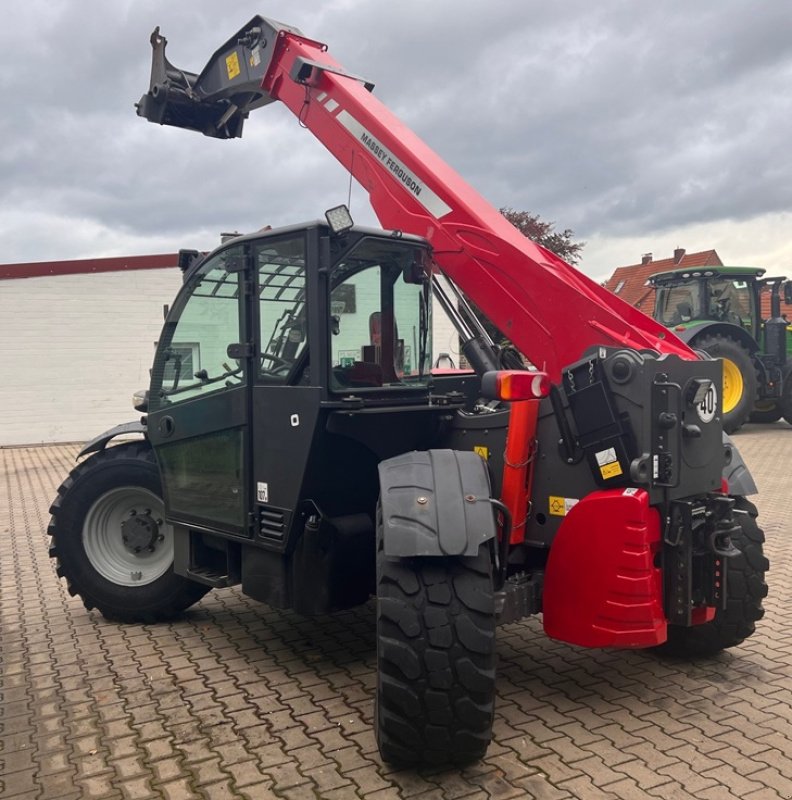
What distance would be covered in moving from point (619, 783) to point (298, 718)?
4.76 ft

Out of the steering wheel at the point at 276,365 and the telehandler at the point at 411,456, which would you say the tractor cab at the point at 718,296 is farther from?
the steering wheel at the point at 276,365

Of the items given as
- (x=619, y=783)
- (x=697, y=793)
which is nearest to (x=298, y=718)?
(x=619, y=783)

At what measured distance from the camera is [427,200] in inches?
167

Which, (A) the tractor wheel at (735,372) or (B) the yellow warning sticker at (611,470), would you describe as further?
(A) the tractor wheel at (735,372)

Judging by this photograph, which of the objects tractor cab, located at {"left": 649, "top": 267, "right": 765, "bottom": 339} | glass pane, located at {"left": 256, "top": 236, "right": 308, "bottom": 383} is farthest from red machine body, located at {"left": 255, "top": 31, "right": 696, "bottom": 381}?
tractor cab, located at {"left": 649, "top": 267, "right": 765, "bottom": 339}

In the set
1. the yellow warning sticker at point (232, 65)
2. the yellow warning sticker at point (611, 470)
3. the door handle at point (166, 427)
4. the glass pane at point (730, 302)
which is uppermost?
the yellow warning sticker at point (232, 65)

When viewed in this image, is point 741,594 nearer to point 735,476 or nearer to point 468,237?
point 735,476

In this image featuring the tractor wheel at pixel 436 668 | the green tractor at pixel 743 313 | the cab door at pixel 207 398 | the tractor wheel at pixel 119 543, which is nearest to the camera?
the tractor wheel at pixel 436 668

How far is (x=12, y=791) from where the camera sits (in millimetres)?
3117

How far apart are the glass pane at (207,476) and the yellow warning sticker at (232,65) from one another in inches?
100

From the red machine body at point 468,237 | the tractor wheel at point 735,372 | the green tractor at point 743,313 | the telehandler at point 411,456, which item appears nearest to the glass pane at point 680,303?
the green tractor at point 743,313

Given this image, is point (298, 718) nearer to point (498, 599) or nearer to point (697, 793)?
point (498, 599)

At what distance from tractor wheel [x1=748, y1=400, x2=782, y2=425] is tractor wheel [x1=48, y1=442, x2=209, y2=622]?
44.8 feet

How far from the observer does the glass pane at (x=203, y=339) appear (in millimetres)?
4270
